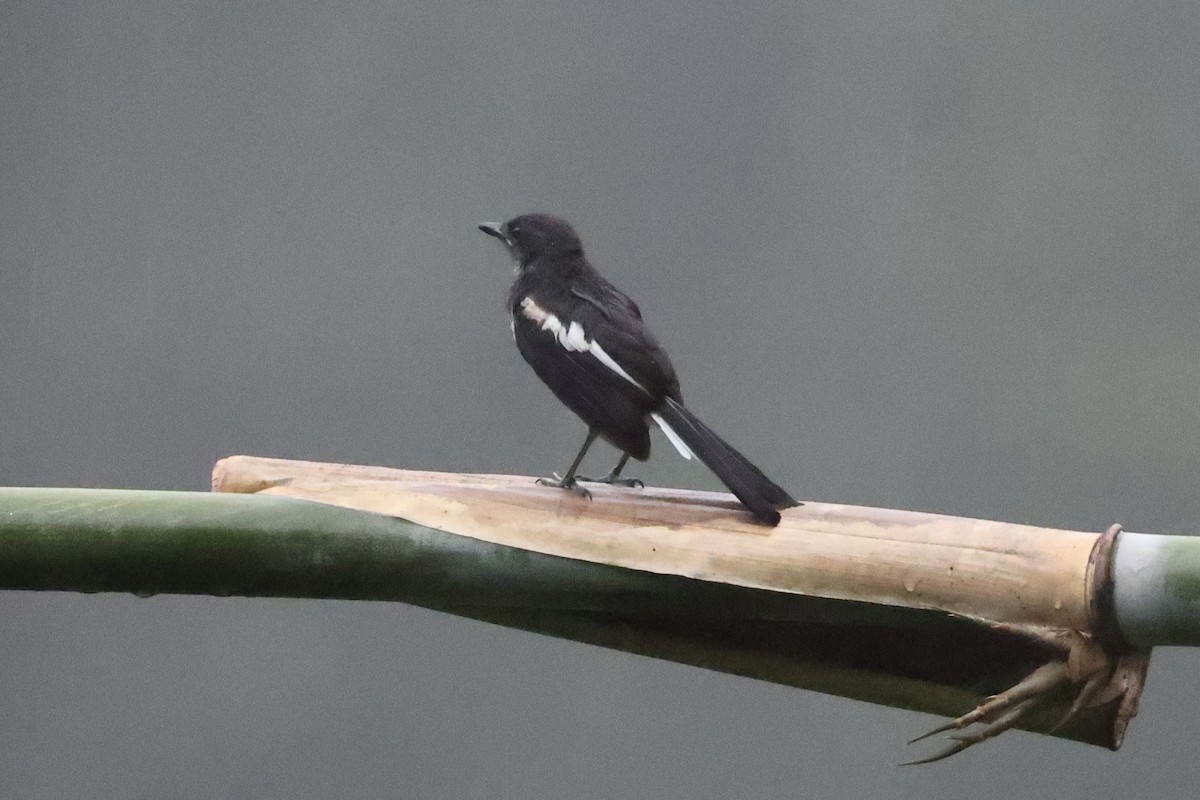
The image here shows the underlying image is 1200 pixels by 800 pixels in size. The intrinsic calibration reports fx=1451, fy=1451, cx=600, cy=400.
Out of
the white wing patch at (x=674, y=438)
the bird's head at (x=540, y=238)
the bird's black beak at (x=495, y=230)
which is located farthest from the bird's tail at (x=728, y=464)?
the bird's black beak at (x=495, y=230)

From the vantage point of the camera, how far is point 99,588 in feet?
3.83

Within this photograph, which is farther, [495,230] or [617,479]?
[495,230]

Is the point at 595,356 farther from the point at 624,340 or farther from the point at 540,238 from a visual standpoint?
the point at 540,238

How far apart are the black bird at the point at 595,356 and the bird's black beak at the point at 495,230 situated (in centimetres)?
7

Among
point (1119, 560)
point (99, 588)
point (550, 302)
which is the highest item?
point (550, 302)

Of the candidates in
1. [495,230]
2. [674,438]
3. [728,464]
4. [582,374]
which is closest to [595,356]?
[582,374]

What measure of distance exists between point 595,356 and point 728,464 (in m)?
0.38

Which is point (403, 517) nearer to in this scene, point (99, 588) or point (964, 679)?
point (99, 588)

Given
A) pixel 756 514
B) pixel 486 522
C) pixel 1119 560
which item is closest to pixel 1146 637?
pixel 1119 560

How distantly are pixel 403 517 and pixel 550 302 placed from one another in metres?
0.84

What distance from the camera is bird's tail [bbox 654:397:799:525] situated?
1.41 metres

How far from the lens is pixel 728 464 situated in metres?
1.58

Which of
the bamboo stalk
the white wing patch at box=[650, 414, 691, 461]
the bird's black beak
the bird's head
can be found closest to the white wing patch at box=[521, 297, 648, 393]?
the white wing patch at box=[650, 414, 691, 461]

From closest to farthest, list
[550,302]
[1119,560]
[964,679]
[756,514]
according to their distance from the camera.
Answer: [1119,560], [964,679], [756,514], [550,302]
